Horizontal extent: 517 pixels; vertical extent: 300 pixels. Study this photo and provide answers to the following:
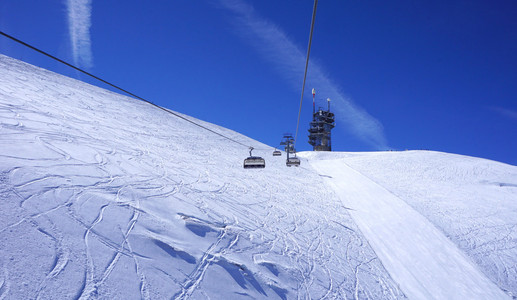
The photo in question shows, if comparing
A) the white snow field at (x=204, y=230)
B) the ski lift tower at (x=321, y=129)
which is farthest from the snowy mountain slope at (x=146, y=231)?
the ski lift tower at (x=321, y=129)

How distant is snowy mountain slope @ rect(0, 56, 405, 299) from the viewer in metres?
4.49

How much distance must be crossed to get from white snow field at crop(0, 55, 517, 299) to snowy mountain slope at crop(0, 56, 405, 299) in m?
0.04

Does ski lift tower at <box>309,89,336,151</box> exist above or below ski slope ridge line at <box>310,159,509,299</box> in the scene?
above

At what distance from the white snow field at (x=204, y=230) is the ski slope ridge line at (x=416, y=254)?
0.06 meters

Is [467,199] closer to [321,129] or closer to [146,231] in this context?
[146,231]

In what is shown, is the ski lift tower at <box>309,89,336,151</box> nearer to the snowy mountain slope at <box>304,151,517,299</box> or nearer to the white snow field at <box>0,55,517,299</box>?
the snowy mountain slope at <box>304,151,517,299</box>

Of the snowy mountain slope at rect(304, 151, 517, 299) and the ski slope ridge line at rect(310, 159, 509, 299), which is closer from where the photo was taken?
the ski slope ridge line at rect(310, 159, 509, 299)

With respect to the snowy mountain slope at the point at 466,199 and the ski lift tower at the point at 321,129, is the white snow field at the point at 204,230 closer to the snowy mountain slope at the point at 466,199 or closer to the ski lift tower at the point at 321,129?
the snowy mountain slope at the point at 466,199

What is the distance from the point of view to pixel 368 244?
10797mm

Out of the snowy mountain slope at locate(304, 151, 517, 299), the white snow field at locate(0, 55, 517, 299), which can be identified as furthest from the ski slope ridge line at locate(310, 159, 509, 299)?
the snowy mountain slope at locate(304, 151, 517, 299)

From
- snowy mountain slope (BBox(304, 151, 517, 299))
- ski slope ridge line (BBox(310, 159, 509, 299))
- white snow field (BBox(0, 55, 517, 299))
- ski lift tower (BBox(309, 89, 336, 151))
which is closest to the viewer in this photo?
white snow field (BBox(0, 55, 517, 299))

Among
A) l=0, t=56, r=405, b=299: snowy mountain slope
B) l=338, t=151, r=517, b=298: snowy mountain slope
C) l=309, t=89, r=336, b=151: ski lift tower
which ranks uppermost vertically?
l=309, t=89, r=336, b=151: ski lift tower

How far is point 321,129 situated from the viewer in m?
68.5

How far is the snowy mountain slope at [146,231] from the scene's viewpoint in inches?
177
